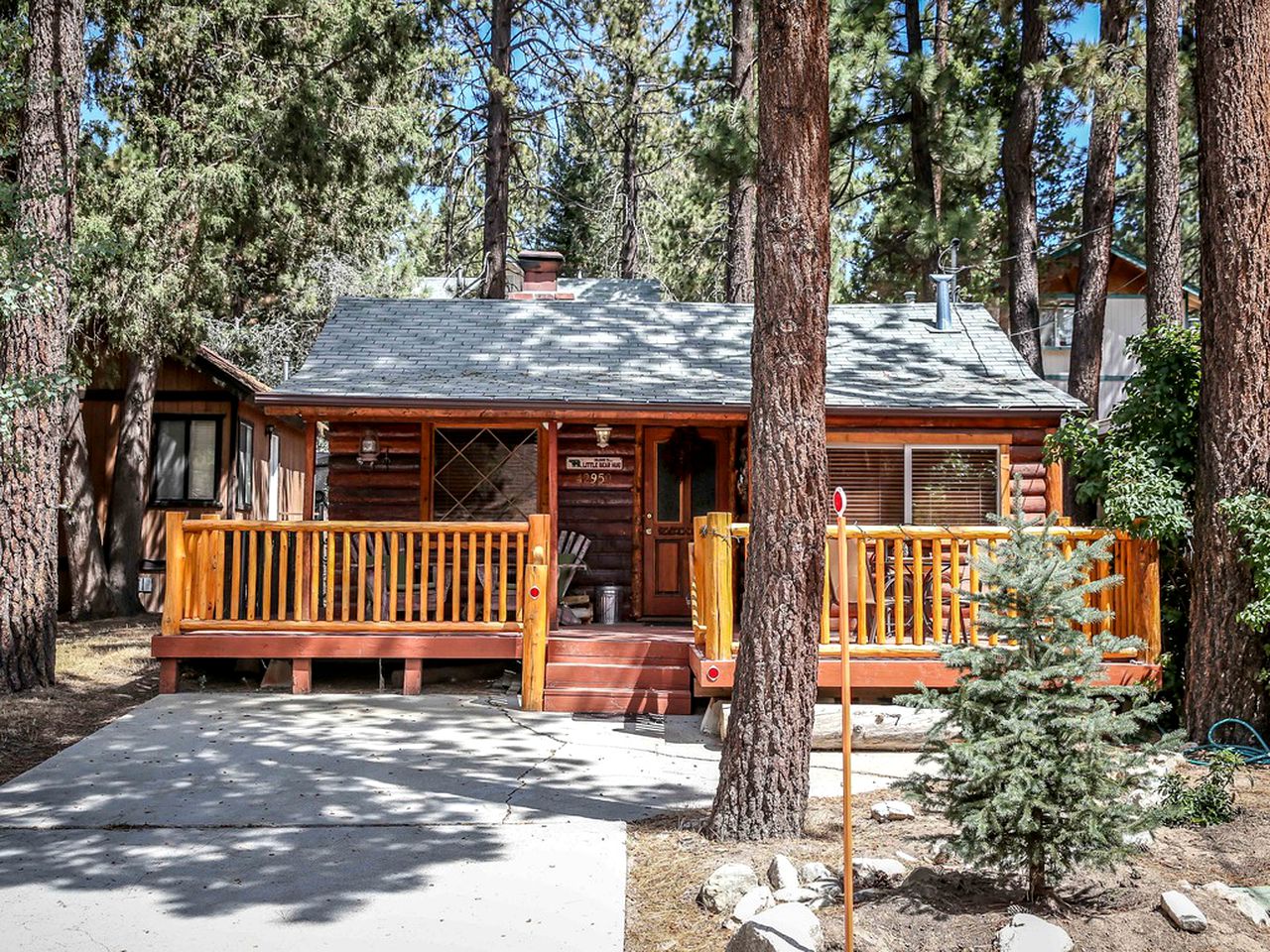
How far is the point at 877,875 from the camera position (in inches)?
182

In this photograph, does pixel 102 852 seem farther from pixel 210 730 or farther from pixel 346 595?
pixel 346 595

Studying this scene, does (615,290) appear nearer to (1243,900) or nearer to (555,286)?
(555,286)

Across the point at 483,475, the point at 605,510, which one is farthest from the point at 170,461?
the point at 605,510

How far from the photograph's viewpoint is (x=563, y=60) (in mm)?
18578

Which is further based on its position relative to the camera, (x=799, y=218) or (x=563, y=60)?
(x=563, y=60)

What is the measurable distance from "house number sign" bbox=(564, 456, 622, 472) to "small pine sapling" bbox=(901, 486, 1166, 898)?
7.63m

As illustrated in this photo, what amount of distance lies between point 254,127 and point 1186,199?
23229mm

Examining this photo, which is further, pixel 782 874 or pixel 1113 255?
pixel 1113 255

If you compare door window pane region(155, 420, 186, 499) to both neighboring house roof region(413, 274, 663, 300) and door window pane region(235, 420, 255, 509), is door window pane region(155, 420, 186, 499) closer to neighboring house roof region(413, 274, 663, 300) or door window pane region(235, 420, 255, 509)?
door window pane region(235, 420, 255, 509)

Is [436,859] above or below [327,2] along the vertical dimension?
below

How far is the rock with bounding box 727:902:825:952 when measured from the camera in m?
3.74

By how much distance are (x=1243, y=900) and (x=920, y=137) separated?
14.5 metres

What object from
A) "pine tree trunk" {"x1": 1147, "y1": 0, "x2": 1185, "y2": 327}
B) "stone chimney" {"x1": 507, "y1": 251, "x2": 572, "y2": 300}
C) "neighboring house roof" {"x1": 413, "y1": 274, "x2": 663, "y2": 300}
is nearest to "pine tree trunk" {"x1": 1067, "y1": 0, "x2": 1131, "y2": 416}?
"pine tree trunk" {"x1": 1147, "y1": 0, "x2": 1185, "y2": 327}

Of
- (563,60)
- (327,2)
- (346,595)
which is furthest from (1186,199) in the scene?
(346,595)
